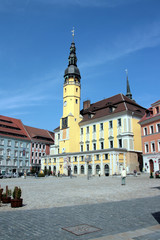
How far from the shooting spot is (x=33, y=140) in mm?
81188

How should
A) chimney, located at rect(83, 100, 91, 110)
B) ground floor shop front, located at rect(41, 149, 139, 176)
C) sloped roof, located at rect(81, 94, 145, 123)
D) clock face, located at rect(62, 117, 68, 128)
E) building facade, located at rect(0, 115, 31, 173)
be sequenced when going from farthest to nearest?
chimney, located at rect(83, 100, 91, 110)
building facade, located at rect(0, 115, 31, 173)
clock face, located at rect(62, 117, 68, 128)
sloped roof, located at rect(81, 94, 145, 123)
ground floor shop front, located at rect(41, 149, 139, 176)

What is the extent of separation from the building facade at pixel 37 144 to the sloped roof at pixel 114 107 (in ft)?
77.6

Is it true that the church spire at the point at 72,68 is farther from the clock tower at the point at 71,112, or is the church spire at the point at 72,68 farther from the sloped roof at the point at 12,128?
the sloped roof at the point at 12,128

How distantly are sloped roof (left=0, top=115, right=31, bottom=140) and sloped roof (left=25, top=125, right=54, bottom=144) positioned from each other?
2489 millimetres

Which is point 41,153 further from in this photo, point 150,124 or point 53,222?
point 53,222

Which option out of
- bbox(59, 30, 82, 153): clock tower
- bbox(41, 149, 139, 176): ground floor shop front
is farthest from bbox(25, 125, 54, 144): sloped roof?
bbox(41, 149, 139, 176): ground floor shop front

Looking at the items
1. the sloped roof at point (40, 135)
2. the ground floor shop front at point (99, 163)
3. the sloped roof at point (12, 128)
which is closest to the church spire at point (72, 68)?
the ground floor shop front at point (99, 163)

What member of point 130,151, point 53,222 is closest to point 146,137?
point 130,151

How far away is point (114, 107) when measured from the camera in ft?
191

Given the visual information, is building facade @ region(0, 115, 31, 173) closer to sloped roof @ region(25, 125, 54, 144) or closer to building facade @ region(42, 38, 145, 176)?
sloped roof @ region(25, 125, 54, 144)

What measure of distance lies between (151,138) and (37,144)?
162 feet

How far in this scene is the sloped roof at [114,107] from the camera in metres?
56.4

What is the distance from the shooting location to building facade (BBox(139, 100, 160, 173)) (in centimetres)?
4166

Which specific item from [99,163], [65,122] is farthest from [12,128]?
[99,163]
